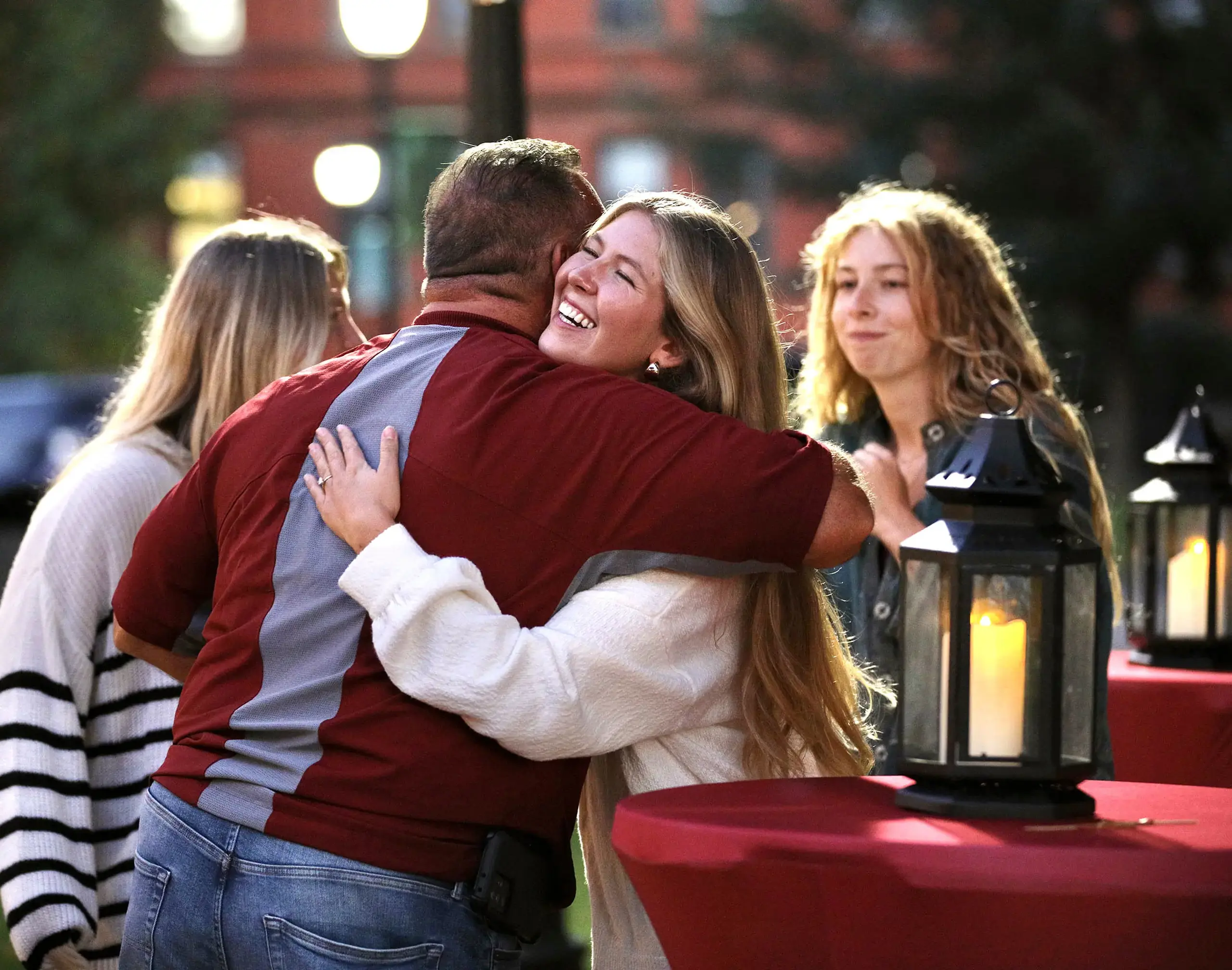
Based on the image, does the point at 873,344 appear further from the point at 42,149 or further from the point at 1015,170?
the point at 42,149

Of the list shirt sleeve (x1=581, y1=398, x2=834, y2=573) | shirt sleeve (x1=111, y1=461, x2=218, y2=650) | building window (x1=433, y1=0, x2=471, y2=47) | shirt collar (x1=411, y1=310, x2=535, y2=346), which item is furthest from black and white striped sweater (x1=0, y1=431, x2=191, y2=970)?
building window (x1=433, y1=0, x2=471, y2=47)

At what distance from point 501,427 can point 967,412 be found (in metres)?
2.00

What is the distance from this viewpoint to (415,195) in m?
30.5

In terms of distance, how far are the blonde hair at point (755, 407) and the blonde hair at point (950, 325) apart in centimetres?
137

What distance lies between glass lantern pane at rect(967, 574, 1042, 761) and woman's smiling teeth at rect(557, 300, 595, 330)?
82cm

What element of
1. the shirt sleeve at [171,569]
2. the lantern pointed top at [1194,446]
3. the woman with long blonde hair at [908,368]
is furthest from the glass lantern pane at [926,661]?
the lantern pointed top at [1194,446]

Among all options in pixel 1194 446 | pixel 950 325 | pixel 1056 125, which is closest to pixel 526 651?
pixel 950 325

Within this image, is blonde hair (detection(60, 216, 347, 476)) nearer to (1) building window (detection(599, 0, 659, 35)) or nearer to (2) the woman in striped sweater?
(2) the woman in striped sweater

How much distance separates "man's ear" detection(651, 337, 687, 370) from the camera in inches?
116

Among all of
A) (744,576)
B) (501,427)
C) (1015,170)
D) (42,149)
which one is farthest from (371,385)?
(42,149)

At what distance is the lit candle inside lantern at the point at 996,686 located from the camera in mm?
2410

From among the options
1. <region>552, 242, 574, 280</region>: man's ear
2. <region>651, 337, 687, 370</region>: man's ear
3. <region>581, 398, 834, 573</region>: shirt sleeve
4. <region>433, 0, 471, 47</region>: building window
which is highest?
<region>433, 0, 471, 47</region>: building window

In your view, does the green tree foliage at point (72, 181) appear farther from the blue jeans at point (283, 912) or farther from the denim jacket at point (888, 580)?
the blue jeans at point (283, 912)

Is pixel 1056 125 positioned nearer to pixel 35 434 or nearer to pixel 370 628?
pixel 35 434
